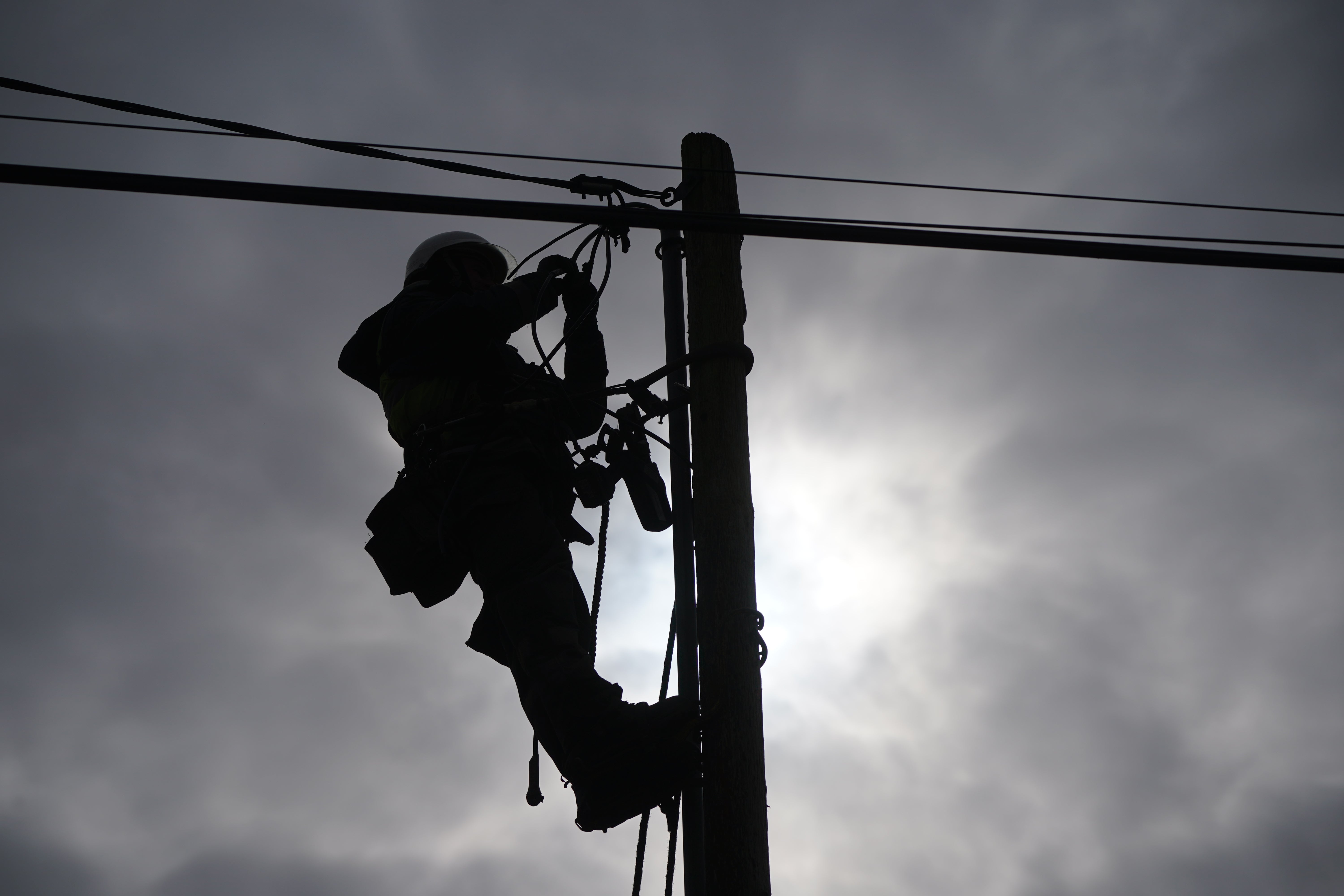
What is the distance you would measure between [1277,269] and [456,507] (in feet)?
12.5

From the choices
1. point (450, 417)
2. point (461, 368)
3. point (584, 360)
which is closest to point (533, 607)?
point (450, 417)

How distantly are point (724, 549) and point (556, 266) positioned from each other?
61.9 inches

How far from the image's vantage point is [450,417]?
4727 mm

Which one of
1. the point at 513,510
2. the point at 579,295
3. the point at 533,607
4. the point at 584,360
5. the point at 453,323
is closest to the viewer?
the point at 533,607

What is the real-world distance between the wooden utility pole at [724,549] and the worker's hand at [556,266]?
1.83 feet

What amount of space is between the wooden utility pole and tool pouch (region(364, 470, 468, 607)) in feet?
3.70

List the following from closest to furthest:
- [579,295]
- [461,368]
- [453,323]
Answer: [453,323] < [461,368] < [579,295]

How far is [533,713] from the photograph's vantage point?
4449mm

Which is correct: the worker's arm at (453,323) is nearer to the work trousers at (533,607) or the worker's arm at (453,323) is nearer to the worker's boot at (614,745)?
the work trousers at (533,607)

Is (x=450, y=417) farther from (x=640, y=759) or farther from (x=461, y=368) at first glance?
(x=640, y=759)

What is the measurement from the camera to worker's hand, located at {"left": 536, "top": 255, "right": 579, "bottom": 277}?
4.87 metres

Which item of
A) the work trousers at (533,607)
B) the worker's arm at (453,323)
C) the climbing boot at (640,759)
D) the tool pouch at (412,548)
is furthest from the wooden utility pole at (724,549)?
the tool pouch at (412,548)

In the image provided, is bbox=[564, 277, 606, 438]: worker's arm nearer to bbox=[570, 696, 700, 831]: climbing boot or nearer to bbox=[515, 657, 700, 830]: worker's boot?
bbox=[515, 657, 700, 830]: worker's boot

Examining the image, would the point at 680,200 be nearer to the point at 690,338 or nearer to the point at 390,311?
the point at 690,338
